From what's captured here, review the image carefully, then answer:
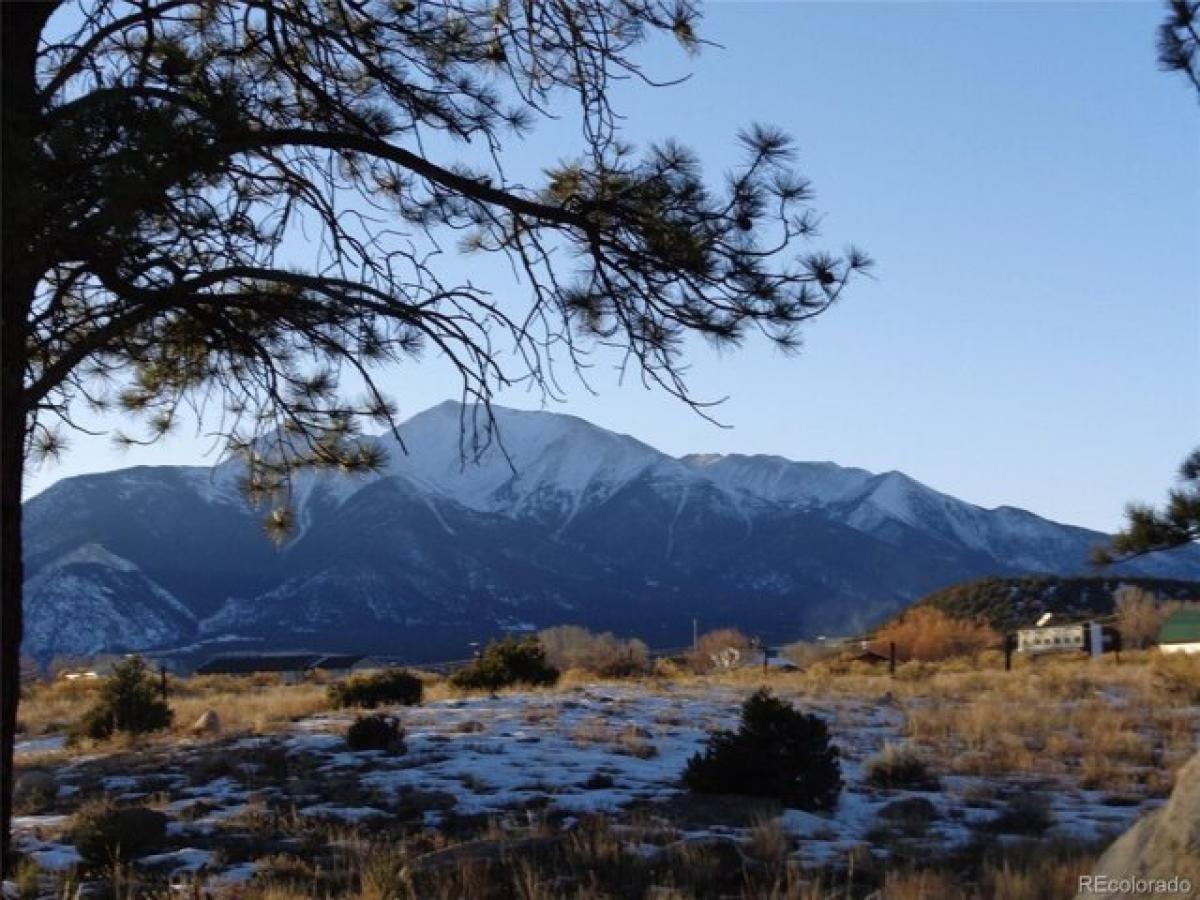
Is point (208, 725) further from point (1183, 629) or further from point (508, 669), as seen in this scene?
point (1183, 629)

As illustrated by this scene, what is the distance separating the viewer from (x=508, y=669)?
24531 mm

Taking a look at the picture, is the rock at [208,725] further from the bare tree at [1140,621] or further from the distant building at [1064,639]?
the bare tree at [1140,621]

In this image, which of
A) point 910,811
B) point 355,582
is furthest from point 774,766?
point 355,582

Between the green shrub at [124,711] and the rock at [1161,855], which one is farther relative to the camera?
the green shrub at [124,711]

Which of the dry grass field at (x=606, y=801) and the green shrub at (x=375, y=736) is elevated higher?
the green shrub at (x=375, y=736)

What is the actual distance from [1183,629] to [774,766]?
3506cm

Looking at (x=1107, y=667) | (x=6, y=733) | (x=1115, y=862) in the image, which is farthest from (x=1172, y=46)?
(x=1107, y=667)

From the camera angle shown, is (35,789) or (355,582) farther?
(355,582)

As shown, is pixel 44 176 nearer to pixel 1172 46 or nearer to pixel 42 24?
pixel 42 24

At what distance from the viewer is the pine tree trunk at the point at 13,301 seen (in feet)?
19.8

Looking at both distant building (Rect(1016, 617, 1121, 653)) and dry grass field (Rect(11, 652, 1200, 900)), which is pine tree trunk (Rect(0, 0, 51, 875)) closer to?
dry grass field (Rect(11, 652, 1200, 900))
